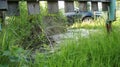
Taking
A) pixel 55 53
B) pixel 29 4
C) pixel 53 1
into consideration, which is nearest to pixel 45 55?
pixel 55 53

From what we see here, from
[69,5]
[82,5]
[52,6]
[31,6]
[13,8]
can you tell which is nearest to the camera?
[13,8]

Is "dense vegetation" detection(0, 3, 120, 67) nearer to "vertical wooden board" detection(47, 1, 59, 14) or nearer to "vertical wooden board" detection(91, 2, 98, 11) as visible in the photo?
"vertical wooden board" detection(47, 1, 59, 14)

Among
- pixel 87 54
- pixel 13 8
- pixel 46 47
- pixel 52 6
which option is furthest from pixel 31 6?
pixel 87 54

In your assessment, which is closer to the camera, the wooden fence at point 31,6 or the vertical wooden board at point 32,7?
the wooden fence at point 31,6

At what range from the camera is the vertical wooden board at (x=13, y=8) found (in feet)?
8.60

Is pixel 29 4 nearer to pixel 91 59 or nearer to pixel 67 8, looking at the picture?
pixel 67 8

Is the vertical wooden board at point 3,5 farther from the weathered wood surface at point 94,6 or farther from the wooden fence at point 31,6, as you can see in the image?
the weathered wood surface at point 94,6

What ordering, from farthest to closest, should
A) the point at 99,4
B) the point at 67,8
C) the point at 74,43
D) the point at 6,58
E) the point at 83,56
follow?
the point at 99,4 → the point at 67,8 → the point at 74,43 → the point at 83,56 → the point at 6,58

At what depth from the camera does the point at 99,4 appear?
12.5ft

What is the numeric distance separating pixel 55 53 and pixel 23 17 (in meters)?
0.64

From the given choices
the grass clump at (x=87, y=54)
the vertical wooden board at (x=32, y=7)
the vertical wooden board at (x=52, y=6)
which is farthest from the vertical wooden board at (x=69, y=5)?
the grass clump at (x=87, y=54)

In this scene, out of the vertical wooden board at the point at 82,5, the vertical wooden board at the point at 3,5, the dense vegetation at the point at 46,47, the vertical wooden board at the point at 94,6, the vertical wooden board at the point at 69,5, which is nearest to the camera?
the dense vegetation at the point at 46,47

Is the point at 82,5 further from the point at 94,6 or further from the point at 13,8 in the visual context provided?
the point at 13,8

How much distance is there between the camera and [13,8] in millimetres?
2656
